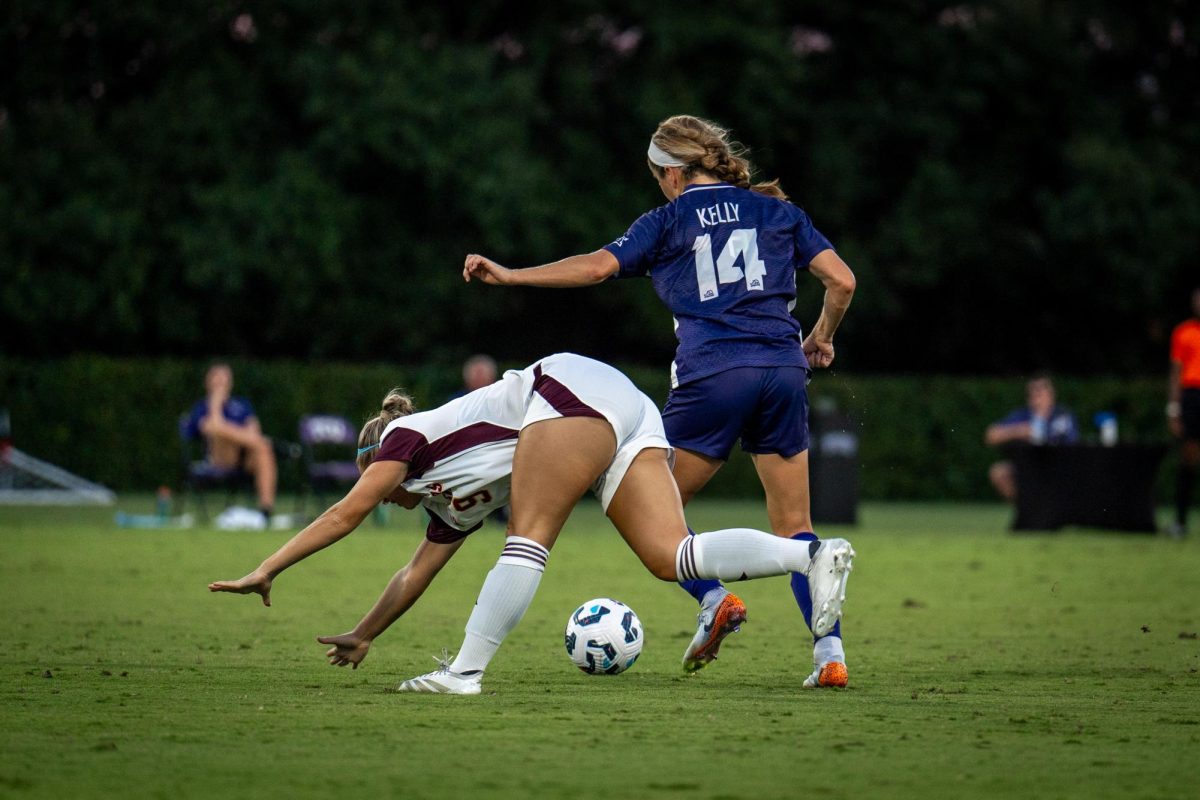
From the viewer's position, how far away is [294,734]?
531 cm

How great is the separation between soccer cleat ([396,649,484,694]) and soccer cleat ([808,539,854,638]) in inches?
47.9

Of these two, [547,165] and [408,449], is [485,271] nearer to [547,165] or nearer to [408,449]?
[408,449]

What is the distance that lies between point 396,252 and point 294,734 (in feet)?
87.2

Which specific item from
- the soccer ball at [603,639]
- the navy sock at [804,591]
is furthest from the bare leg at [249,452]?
the navy sock at [804,591]

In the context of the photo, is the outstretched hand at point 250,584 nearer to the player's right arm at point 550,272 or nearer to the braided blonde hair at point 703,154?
the player's right arm at point 550,272

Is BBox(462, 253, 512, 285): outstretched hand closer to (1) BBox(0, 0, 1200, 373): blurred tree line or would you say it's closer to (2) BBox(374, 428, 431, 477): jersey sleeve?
(2) BBox(374, 428, 431, 477): jersey sleeve

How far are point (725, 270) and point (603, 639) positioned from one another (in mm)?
1514

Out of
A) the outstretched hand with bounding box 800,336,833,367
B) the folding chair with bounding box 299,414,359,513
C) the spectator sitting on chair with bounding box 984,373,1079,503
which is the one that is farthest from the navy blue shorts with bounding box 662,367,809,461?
the spectator sitting on chair with bounding box 984,373,1079,503

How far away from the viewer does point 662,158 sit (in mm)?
7059

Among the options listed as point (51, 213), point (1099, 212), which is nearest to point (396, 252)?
point (51, 213)

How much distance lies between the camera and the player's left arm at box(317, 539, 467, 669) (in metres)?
6.71

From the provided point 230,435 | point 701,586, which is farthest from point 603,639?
point 230,435

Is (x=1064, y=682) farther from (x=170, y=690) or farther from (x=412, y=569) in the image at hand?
(x=170, y=690)

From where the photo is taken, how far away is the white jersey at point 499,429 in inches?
249
